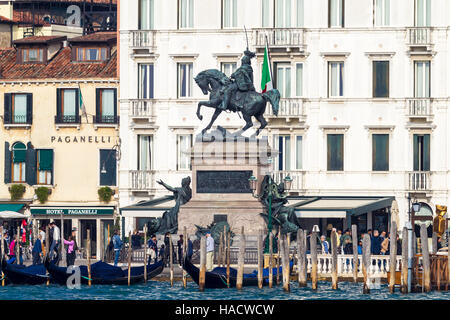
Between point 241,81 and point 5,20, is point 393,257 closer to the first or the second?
point 241,81

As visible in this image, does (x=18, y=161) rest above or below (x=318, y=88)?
below

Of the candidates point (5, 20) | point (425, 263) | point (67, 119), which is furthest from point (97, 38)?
point (425, 263)

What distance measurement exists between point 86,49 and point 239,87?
50.0 ft

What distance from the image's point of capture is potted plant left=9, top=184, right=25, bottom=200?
74000 millimetres

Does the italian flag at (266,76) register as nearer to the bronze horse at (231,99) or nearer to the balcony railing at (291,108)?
the balcony railing at (291,108)

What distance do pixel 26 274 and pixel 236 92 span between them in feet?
32.1

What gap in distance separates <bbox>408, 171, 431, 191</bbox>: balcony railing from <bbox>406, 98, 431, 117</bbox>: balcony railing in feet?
7.26

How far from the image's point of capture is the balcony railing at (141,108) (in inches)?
2825

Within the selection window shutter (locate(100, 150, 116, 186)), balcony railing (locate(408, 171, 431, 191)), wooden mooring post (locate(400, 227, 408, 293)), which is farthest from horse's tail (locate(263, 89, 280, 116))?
window shutter (locate(100, 150, 116, 186))

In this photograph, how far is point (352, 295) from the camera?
53.5 metres

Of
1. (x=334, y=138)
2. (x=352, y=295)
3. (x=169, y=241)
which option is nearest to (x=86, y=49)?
(x=334, y=138)

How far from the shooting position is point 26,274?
5747 cm

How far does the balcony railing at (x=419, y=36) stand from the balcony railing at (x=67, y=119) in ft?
45.2

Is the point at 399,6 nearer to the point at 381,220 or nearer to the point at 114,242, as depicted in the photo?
the point at 381,220
